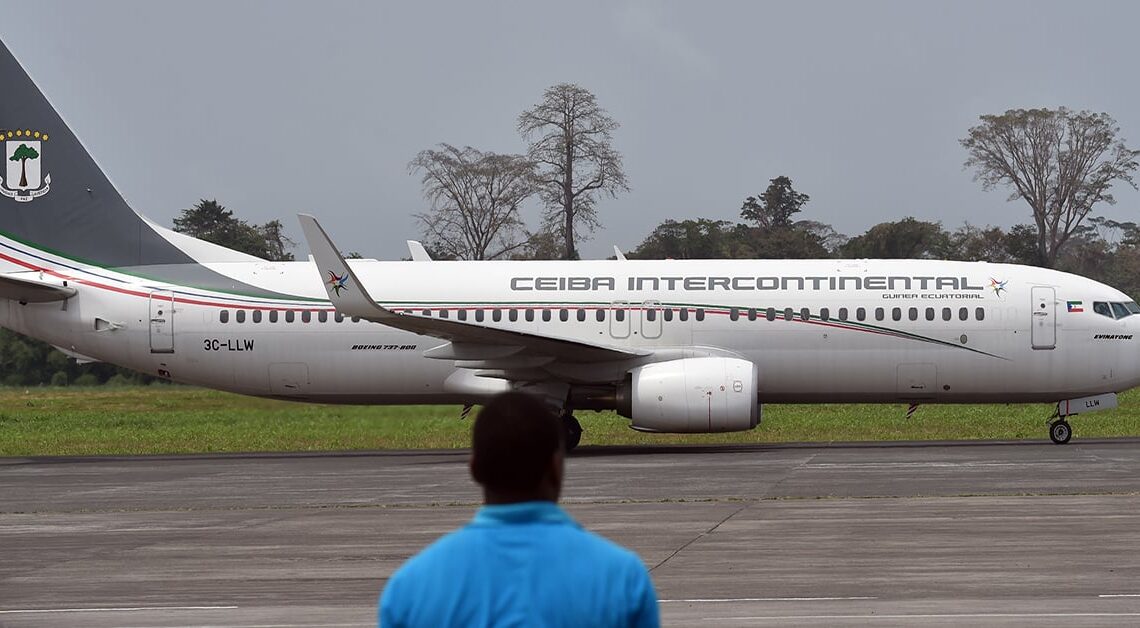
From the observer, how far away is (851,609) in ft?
34.5

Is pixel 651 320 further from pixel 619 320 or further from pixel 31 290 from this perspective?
pixel 31 290

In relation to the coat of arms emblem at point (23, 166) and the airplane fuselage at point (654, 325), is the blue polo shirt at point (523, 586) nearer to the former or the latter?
the airplane fuselage at point (654, 325)

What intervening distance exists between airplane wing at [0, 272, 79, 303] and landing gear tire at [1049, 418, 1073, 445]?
17670 millimetres

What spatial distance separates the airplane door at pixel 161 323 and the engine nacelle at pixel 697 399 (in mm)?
8764

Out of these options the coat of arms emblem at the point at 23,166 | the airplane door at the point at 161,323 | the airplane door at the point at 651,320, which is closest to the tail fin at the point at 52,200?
the coat of arms emblem at the point at 23,166

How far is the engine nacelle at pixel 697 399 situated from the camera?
1018 inches


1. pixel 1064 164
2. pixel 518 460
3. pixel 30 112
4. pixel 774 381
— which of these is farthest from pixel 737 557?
pixel 1064 164

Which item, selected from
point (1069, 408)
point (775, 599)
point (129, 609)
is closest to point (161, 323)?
point (1069, 408)

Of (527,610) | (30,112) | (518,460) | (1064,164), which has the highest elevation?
(1064,164)

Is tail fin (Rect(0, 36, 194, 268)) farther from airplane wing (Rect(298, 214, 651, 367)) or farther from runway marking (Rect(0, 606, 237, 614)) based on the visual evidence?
runway marking (Rect(0, 606, 237, 614))

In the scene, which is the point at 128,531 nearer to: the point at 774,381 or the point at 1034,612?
the point at 1034,612

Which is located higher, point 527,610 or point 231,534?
point 527,610

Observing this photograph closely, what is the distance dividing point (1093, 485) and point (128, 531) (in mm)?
11171

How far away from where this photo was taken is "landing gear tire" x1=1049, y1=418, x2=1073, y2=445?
2761 cm
